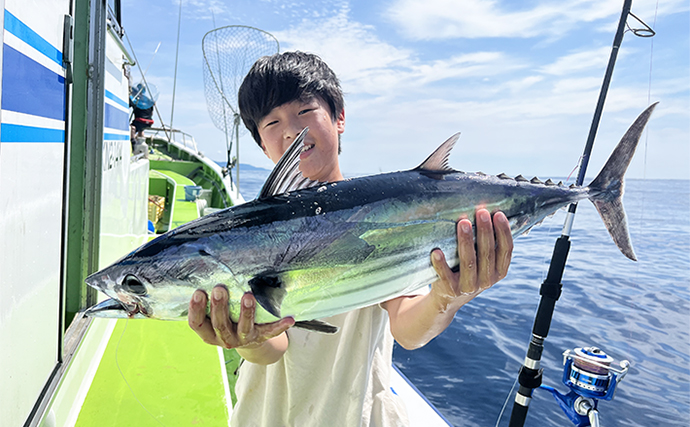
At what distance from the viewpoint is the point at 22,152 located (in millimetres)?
1375

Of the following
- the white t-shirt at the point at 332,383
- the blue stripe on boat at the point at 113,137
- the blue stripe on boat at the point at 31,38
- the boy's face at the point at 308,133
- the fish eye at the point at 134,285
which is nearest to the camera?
the fish eye at the point at 134,285

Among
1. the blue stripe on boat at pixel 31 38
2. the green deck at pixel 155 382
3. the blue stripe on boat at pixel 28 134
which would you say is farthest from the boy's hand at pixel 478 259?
the green deck at pixel 155 382

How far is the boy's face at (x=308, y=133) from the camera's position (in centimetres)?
190

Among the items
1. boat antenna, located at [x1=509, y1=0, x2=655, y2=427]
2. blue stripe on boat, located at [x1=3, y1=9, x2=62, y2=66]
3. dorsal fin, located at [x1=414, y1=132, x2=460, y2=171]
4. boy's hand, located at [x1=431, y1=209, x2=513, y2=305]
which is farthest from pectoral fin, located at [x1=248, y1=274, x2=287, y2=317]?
boat antenna, located at [x1=509, y1=0, x2=655, y2=427]

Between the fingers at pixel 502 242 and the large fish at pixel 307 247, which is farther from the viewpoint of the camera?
the fingers at pixel 502 242

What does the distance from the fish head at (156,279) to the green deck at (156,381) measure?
4.97 feet

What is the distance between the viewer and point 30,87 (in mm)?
1415

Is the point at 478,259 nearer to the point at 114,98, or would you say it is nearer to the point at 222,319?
the point at 222,319

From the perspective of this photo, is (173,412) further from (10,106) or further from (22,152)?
(10,106)

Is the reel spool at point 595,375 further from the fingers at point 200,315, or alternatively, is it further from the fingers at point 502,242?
the fingers at point 200,315

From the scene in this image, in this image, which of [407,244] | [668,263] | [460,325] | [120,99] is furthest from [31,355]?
[668,263]

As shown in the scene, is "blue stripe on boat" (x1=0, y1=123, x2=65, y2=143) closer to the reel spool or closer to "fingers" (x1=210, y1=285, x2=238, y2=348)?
"fingers" (x1=210, y1=285, x2=238, y2=348)

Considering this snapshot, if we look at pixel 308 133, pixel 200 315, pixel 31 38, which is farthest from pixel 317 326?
pixel 31 38

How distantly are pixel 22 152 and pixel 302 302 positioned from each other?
43.1 inches
